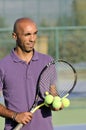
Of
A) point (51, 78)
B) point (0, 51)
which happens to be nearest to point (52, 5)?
point (0, 51)

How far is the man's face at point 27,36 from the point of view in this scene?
4.65m

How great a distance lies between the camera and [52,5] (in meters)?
21.0

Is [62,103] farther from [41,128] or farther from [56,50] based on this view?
[56,50]

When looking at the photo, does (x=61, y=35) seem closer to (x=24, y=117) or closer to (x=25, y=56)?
(x=25, y=56)

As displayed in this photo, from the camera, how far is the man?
468 centimetres

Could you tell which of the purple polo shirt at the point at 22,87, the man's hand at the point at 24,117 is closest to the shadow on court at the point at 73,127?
the purple polo shirt at the point at 22,87

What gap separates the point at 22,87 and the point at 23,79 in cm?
6

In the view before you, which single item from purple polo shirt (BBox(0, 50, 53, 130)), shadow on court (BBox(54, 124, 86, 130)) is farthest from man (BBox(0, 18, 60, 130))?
shadow on court (BBox(54, 124, 86, 130))

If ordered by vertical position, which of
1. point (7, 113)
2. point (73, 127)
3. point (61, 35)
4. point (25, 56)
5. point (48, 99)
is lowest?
point (61, 35)

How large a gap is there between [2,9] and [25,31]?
601 inches

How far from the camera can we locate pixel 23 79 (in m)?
4.73

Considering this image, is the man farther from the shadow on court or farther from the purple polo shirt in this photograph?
the shadow on court

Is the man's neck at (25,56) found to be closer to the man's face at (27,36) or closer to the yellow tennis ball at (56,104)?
the man's face at (27,36)

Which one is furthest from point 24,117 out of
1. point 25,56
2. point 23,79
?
point 25,56
